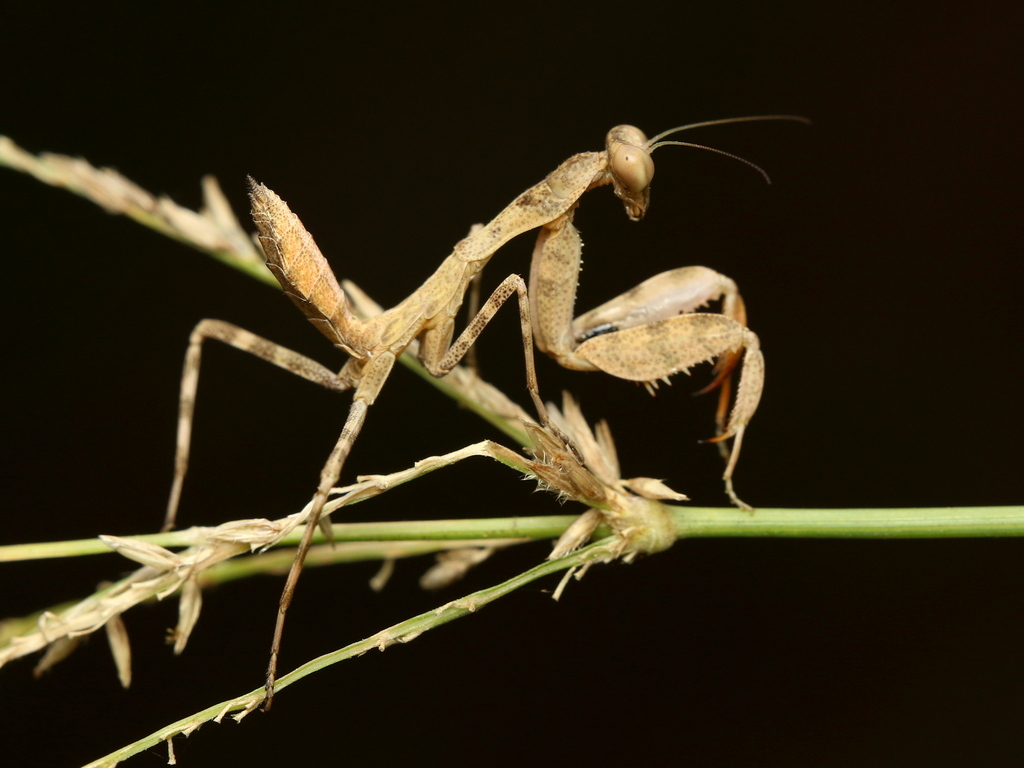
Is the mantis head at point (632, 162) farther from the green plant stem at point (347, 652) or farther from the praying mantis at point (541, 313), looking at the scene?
the green plant stem at point (347, 652)

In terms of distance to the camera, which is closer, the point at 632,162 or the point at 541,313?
the point at 632,162

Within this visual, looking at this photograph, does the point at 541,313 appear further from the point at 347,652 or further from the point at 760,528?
the point at 347,652

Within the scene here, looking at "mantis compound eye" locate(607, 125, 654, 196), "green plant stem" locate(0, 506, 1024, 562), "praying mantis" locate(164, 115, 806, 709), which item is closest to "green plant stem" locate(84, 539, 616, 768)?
"green plant stem" locate(0, 506, 1024, 562)

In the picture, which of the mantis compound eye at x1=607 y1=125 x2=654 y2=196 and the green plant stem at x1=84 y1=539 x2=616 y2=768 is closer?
the green plant stem at x1=84 y1=539 x2=616 y2=768

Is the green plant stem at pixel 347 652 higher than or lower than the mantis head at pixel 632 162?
lower

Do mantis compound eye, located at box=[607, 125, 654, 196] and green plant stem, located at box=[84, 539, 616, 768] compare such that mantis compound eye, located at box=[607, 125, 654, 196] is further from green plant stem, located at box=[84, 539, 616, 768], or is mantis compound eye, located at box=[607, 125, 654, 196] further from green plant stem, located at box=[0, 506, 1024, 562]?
green plant stem, located at box=[84, 539, 616, 768]

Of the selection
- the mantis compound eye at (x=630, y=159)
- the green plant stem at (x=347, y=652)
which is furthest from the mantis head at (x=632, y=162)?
the green plant stem at (x=347, y=652)

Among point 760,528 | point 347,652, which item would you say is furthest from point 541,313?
point 347,652

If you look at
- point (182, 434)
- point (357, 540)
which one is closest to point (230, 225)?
point (182, 434)
